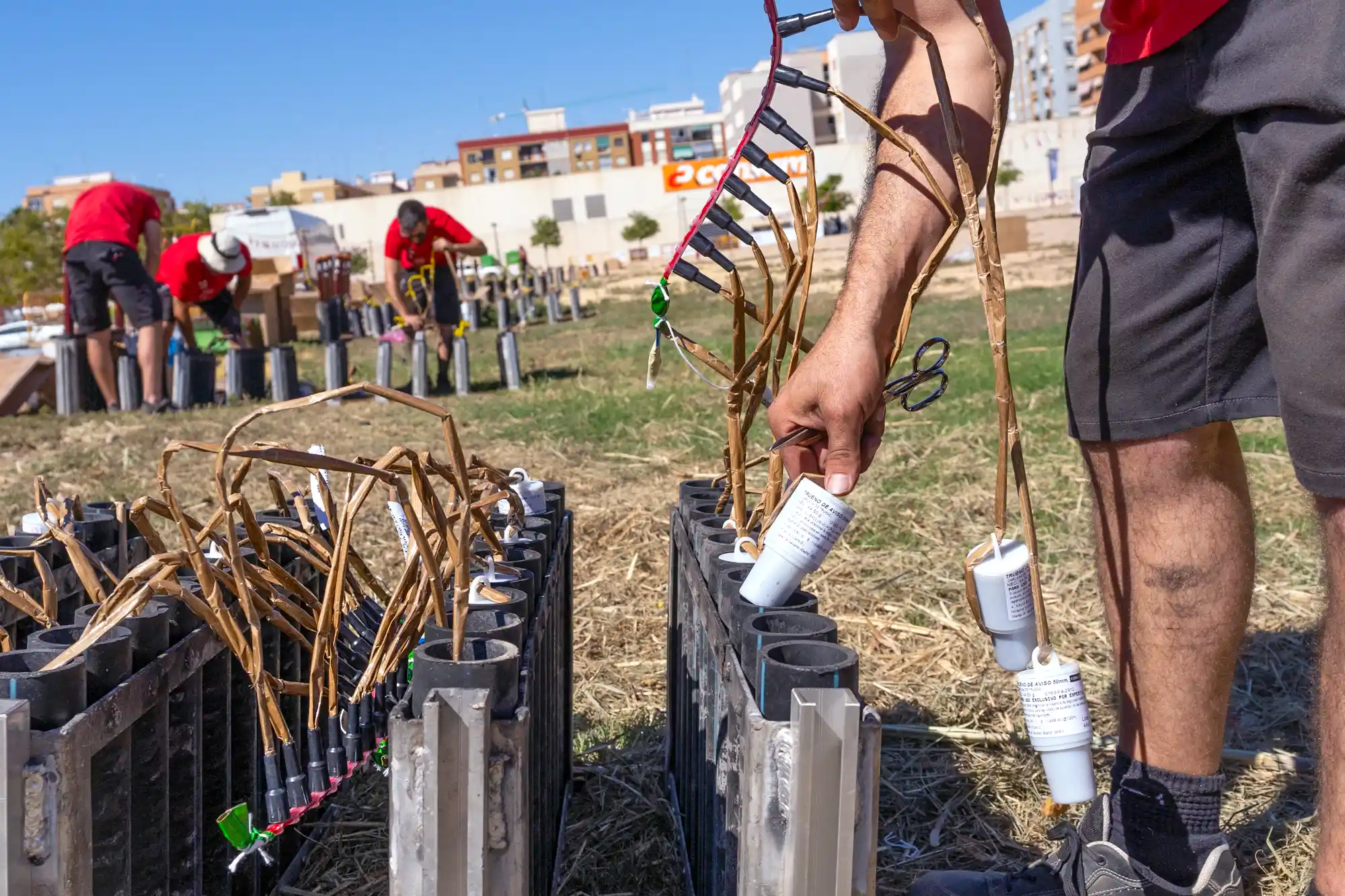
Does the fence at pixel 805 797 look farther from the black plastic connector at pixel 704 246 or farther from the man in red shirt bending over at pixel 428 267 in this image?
the man in red shirt bending over at pixel 428 267

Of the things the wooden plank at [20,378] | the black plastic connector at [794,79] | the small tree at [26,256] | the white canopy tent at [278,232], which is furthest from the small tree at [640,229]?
the black plastic connector at [794,79]

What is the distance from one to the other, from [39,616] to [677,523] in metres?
1.05

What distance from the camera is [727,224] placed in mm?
1685

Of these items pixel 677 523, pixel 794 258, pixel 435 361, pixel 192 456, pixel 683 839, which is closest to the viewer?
pixel 794 258

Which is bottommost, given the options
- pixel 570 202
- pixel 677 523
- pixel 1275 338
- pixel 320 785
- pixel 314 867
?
pixel 314 867

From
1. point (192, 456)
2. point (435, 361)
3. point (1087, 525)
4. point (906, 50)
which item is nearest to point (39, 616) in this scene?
point (906, 50)

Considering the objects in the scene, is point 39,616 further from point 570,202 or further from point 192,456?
point 570,202

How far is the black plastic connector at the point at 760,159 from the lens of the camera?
163 cm

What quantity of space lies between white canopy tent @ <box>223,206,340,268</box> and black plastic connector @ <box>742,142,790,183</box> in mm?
26541

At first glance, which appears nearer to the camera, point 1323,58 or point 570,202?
point 1323,58

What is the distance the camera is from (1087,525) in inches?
154

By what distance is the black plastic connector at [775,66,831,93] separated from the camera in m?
1.56

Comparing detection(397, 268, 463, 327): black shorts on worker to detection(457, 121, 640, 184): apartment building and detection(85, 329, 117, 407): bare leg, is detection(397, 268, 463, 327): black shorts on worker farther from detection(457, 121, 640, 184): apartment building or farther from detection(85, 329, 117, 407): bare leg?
detection(457, 121, 640, 184): apartment building

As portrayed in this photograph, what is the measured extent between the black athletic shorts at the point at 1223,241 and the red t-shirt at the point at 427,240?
8.01m
